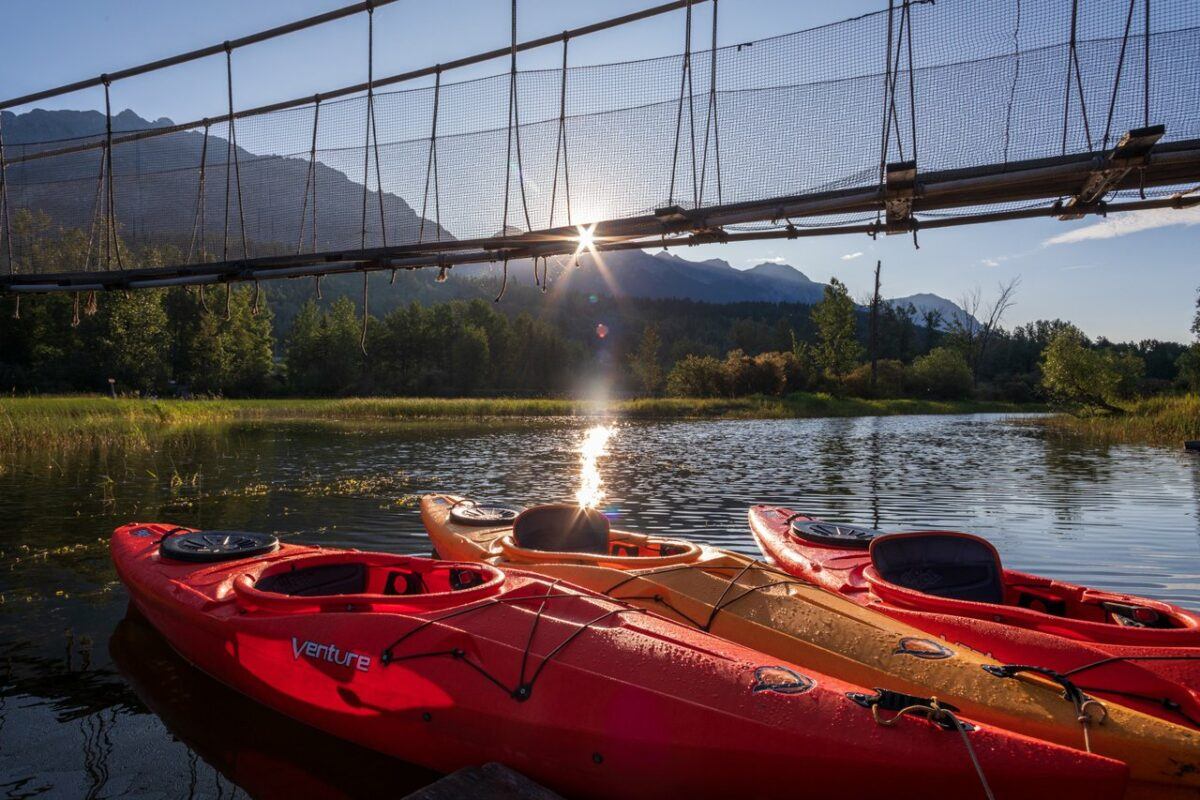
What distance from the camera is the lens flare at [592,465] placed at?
1391cm

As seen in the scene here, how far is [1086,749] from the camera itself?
3.61 meters

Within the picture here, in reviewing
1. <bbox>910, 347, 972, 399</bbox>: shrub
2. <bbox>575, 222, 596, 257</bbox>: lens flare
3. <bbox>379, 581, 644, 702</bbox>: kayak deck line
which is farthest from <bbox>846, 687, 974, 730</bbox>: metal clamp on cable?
<bbox>910, 347, 972, 399</bbox>: shrub

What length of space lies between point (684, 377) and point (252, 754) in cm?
4562

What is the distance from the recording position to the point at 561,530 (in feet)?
23.6

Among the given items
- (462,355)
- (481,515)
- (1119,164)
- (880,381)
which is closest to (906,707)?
(1119,164)

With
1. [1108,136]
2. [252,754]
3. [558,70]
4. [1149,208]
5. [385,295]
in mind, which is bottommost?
[252,754]

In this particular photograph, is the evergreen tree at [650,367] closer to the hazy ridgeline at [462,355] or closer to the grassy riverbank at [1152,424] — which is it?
the hazy ridgeline at [462,355]

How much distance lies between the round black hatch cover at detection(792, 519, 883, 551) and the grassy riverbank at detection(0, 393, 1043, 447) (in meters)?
17.5

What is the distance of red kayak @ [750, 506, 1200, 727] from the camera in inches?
169

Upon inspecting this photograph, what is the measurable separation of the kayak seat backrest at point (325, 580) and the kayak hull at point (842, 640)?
4.34 feet

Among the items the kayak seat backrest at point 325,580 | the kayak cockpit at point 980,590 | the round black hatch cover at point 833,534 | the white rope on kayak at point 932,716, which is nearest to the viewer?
the white rope on kayak at point 932,716

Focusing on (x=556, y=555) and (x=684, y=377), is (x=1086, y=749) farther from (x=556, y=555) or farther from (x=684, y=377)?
(x=684, y=377)

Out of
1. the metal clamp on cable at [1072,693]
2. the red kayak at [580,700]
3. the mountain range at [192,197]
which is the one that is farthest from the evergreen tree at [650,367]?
the metal clamp on cable at [1072,693]

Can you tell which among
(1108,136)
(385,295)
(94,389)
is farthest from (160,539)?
(385,295)
